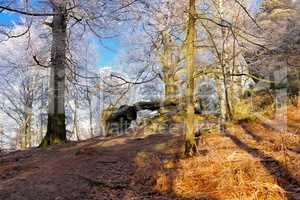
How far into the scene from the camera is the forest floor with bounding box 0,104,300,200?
5.74 meters

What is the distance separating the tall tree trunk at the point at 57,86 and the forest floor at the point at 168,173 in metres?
2.85

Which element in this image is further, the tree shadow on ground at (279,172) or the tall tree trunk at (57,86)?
the tall tree trunk at (57,86)

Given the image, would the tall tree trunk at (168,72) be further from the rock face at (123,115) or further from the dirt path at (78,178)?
the dirt path at (78,178)

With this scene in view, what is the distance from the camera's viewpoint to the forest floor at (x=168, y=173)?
5.74m

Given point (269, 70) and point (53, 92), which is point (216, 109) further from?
point (53, 92)

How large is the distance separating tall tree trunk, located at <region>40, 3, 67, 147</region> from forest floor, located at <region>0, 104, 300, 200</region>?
285 centimetres

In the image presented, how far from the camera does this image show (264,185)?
5062 mm

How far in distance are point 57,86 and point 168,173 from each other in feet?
22.4

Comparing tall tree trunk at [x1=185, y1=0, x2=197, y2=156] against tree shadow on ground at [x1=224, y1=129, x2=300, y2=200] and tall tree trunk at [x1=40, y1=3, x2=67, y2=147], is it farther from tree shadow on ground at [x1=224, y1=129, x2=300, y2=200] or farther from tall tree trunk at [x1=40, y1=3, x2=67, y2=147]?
tall tree trunk at [x1=40, y1=3, x2=67, y2=147]

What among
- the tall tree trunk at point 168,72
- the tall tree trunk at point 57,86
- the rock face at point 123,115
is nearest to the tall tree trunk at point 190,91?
the tall tree trunk at point 57,86

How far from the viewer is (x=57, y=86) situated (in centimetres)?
1262

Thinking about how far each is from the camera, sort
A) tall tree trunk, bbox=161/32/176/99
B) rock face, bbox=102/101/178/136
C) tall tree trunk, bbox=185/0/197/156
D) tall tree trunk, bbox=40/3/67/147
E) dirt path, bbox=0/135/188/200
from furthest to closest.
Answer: tall tree trunk, bbox=161/32/176/99 → rock face, bbox=102/101/178/136 → tall tree trunk, bbox=40/3/67/147 → tall tree trunk, bbox=185/0/197/156 → dirt path, bbox=0/135/188/200

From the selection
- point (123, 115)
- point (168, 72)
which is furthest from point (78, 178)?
point (168, 72)

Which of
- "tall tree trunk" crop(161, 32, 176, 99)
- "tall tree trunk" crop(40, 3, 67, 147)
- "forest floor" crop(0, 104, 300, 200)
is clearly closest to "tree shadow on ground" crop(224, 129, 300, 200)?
"forest floor" crop(0, 104, 300, 200)
